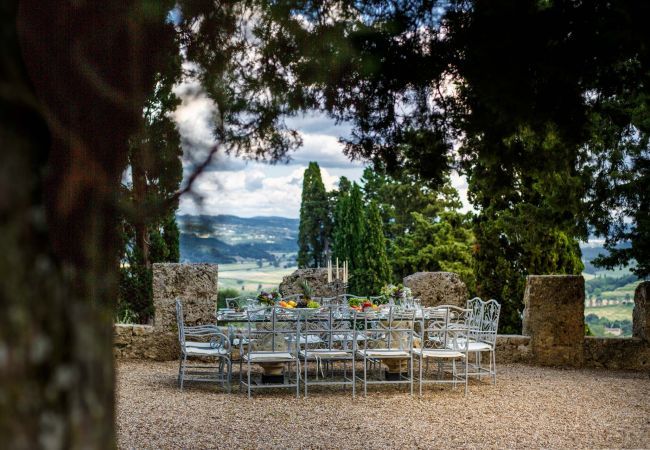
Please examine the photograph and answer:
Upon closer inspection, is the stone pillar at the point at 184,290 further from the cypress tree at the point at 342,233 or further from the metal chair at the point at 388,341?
the cypress tree at the point at 342,233

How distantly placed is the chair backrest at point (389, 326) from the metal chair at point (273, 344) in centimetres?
66

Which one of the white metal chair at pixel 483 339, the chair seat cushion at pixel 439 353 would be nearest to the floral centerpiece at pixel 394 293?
the white metal chair at pixel 483 339

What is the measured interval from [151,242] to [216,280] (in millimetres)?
3593

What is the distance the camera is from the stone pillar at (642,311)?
9.03 metres

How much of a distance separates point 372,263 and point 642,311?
7750mm

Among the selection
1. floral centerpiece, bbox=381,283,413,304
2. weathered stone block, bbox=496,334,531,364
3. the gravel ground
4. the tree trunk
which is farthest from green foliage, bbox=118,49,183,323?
weathered stone block, bbox=496,334,531,364

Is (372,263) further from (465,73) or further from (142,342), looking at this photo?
(465,73)

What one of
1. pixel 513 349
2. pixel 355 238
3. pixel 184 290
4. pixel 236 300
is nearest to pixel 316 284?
pixel 236 300

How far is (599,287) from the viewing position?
1416 centimetres

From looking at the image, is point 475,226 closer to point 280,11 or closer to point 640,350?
point 640,350

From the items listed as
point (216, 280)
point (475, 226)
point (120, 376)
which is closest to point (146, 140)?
point (120, 376)

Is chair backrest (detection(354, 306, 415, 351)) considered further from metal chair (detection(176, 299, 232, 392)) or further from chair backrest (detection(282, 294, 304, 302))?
metal chair (detection(176, 299, 232, 392))

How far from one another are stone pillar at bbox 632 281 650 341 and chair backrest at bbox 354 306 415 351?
3.10 meters

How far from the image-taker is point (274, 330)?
6.81 meters
